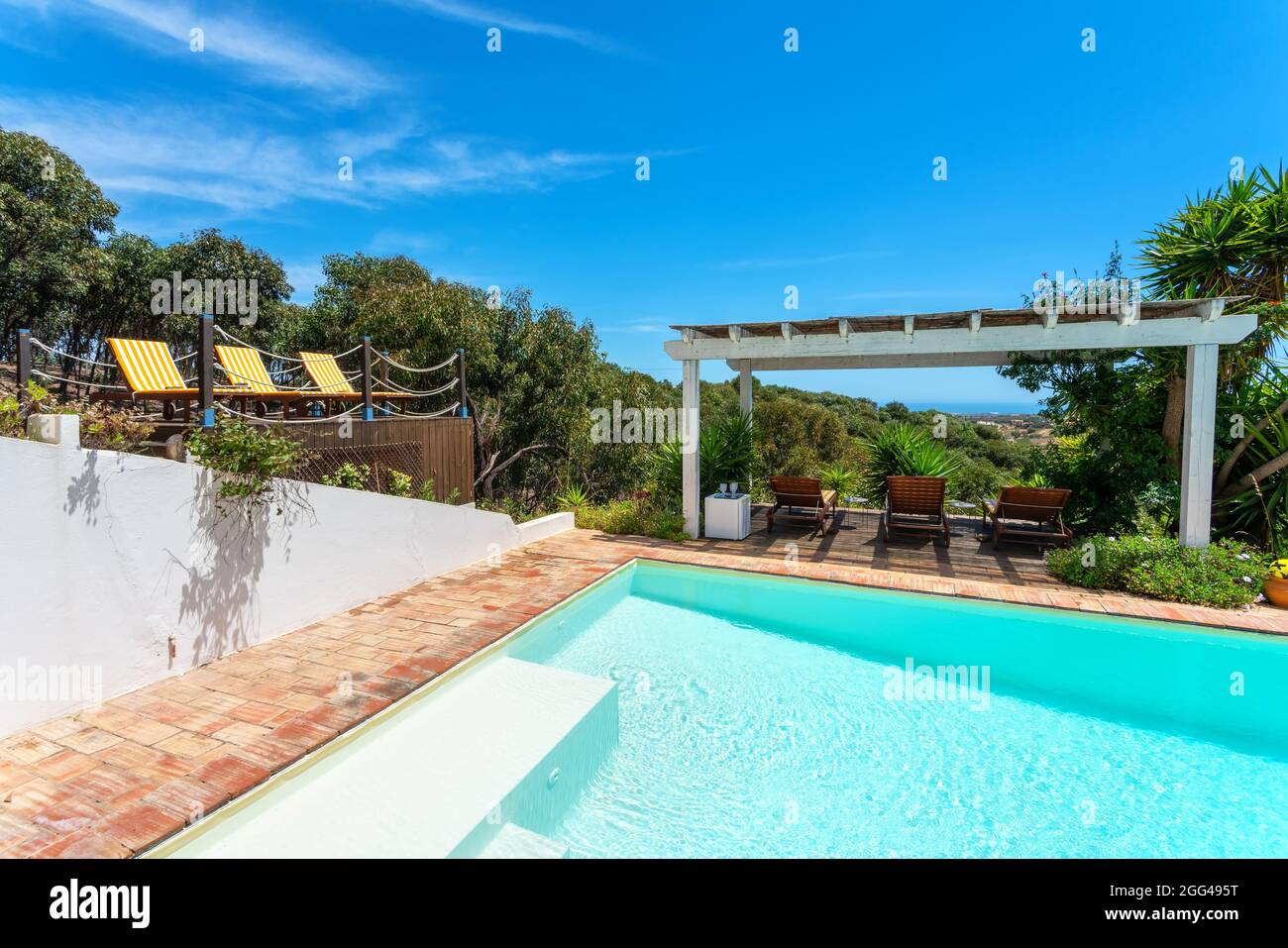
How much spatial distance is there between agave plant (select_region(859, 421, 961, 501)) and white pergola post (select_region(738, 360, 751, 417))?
2439 millimetres

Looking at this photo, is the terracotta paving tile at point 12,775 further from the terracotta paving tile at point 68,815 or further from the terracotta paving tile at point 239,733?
the terracotta paving tile at point 239,733

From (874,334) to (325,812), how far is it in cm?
818

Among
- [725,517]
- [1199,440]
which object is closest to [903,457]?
[725,517]

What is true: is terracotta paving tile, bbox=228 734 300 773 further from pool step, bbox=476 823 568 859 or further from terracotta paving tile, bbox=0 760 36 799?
pool step, bbox=476 823 568 859

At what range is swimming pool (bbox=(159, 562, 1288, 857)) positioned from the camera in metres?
3.30

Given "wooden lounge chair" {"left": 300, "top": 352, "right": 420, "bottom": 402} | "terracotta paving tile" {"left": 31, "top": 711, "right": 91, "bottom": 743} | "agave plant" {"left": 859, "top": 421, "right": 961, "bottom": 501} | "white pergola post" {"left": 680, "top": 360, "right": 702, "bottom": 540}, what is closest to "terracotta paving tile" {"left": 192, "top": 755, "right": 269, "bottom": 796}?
"terracotta paving tile" {"left": 31, "top": 711, "right": 91, "bottom": 743}

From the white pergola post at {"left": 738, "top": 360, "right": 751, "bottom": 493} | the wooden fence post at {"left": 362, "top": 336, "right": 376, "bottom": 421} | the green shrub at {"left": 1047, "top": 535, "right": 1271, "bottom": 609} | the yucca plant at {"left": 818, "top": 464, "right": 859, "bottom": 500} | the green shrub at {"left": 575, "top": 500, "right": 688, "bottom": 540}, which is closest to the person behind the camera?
the green shrub at {"left": 1047, "top": 535, "right": 1271, "bottom": 609}

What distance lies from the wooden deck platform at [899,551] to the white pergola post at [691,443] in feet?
1.55

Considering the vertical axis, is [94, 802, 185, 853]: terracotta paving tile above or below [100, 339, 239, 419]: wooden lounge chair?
below

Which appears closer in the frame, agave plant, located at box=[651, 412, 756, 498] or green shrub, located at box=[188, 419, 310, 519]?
green shrub, located at box=[188, 419, 310, 519]

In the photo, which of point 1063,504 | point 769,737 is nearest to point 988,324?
point 1063,504

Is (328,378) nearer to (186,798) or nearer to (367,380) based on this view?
(367,380)

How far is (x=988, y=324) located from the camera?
7867mm

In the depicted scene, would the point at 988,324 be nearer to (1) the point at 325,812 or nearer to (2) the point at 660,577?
(2) the point at 660,577
